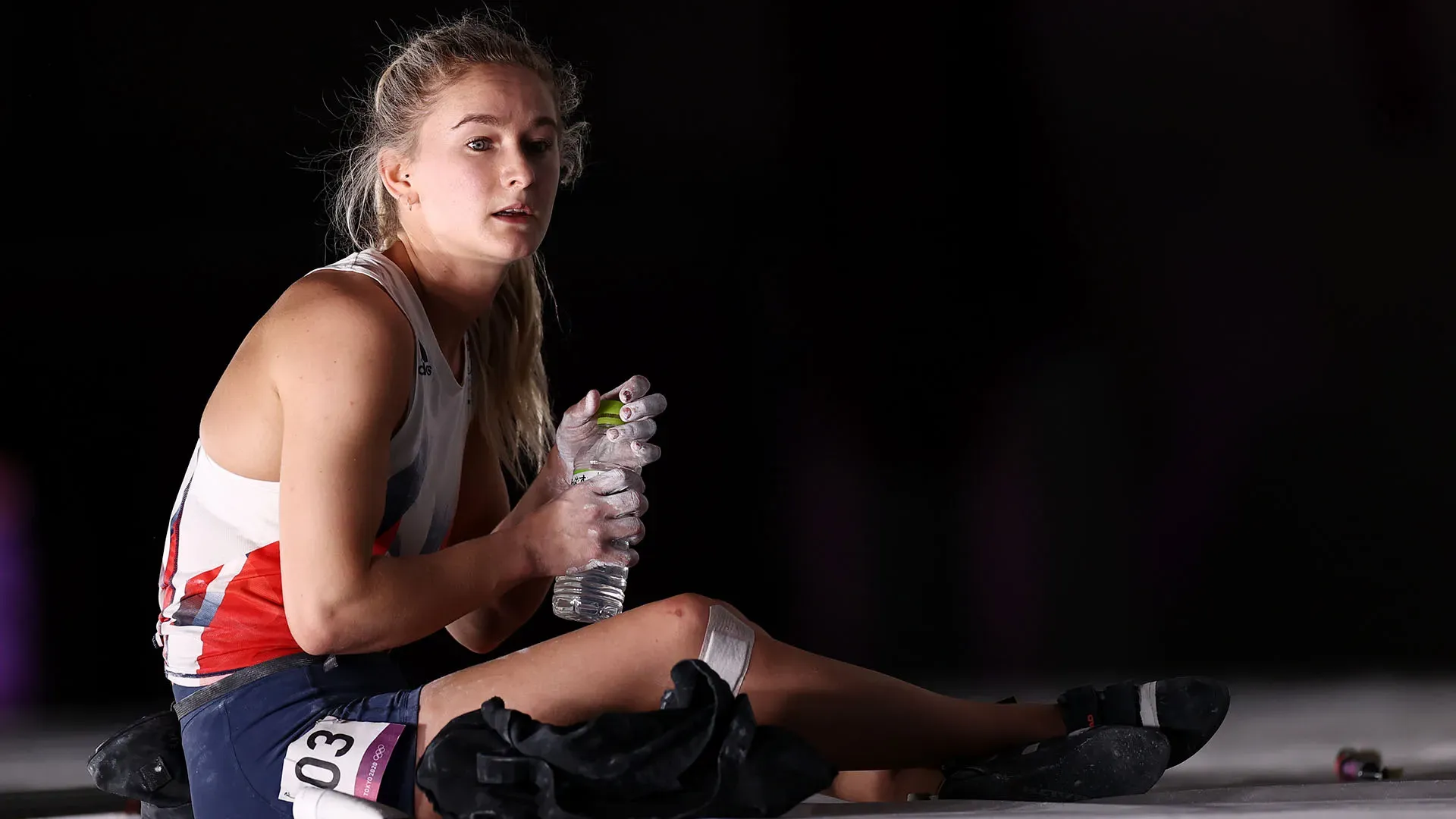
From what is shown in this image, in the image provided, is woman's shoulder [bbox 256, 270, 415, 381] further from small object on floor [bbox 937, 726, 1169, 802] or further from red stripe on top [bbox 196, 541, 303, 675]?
small object on floor [bbox 937, 726, 1169, 802]

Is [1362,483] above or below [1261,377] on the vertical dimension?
below

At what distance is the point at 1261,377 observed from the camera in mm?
2871

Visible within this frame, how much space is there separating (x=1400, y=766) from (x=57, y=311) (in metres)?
2.75

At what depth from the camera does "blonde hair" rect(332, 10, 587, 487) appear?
58.0 inches

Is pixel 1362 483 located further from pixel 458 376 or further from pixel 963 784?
pixel 458 376

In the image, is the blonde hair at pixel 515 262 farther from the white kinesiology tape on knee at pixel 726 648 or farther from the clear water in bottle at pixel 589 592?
the white kinesiology tape on knee at pixel 726 648

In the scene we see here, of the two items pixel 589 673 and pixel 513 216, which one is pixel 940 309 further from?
pixel 589 673

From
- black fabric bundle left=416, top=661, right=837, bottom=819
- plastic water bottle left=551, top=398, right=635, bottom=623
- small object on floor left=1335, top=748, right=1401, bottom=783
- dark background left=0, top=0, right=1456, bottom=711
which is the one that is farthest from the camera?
dark background left=0, top=0, right=1456, bottom=711

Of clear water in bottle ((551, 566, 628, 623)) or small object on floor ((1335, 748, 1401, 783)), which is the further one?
small object on floor ((1335, 748, 1401, 783))

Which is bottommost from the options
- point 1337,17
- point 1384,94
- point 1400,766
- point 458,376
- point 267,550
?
point 1400,766

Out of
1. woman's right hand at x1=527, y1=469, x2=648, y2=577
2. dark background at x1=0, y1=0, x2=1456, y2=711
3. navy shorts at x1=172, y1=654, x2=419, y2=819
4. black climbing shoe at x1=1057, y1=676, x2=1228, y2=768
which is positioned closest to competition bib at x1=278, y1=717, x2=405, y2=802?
navy shorts at x1=172, y1=654, x2=419, y2=819

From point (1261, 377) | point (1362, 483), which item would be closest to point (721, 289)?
point (1261, 377)

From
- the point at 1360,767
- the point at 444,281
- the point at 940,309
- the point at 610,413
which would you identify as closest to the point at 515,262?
the point at 444,281

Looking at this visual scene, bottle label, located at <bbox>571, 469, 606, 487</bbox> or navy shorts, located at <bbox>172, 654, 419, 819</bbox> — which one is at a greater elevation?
bottle label, located at <bbox>571, 469, 606, 487</bbox>
